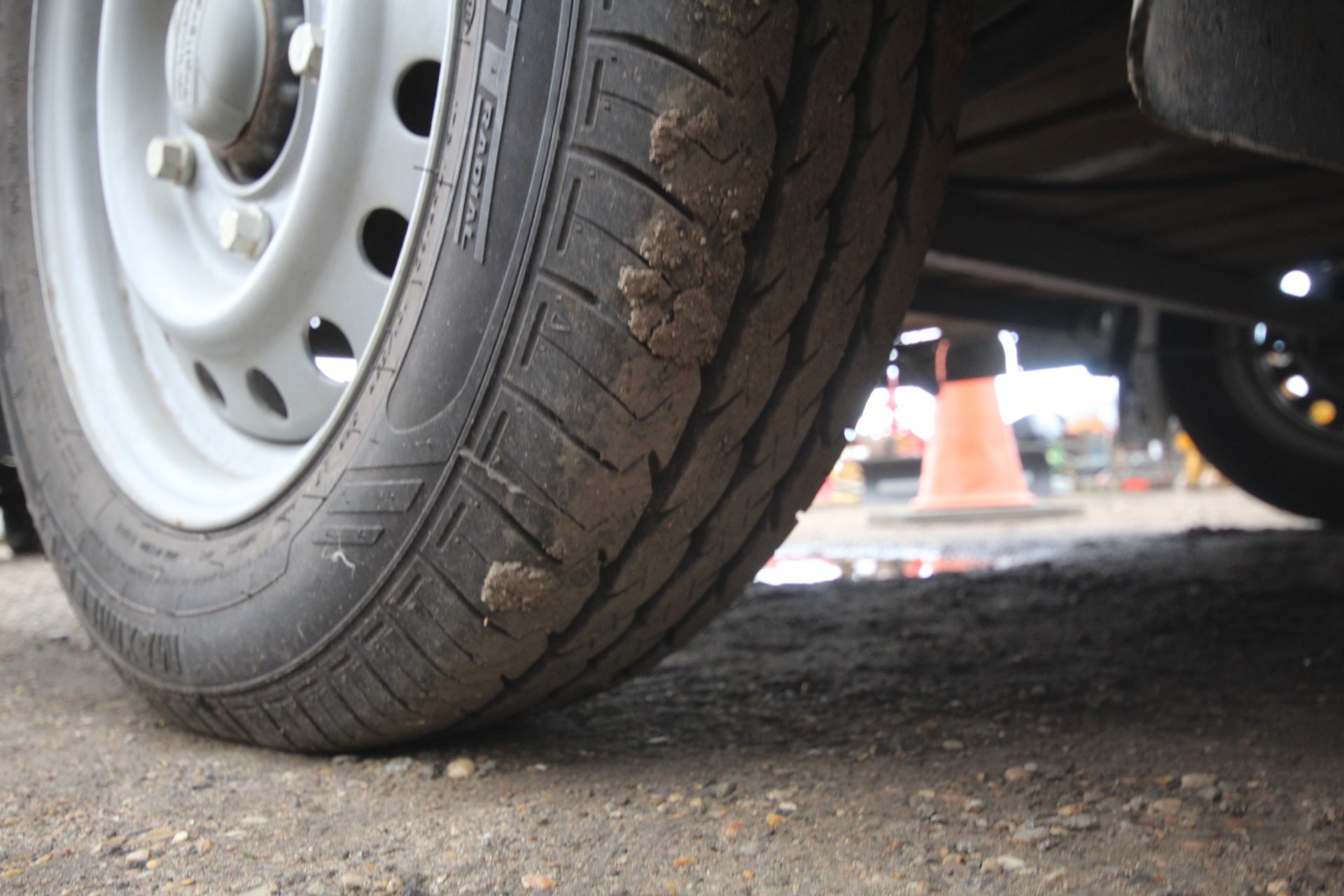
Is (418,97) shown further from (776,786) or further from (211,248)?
(776,786)

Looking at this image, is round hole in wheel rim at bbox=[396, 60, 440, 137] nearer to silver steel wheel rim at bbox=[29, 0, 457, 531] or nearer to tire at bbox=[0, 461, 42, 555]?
silver steel wheel rim at bbox=[29, 0, 457, 531]

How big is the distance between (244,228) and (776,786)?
93cm

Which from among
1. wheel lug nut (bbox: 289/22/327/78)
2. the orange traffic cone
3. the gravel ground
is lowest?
the orange traffic cone

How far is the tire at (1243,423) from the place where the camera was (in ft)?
11.3

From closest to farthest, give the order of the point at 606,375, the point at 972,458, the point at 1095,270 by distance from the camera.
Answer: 1. the point at 606,375
2. the point at 1095,270
3. the point at 972,458

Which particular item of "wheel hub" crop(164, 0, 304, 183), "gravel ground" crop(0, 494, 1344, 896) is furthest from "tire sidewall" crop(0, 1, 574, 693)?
"wheel hub" crop(164, 0, 304, 183)

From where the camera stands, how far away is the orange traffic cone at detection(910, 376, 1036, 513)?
7.22 m

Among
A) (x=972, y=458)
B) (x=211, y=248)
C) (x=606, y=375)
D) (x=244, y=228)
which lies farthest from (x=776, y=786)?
(x=972, y=458)

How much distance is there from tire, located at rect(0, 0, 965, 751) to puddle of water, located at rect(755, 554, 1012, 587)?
203 centimetres

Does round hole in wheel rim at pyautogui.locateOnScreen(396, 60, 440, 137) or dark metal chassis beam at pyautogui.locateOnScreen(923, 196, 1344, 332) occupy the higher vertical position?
round hole in wheel rim at pyautogui.locateOnScreen(396, 60, 440, 137)

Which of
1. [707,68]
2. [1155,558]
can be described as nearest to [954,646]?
[707,68]

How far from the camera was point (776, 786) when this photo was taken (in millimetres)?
1071

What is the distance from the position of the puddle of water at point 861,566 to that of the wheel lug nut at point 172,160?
2.07m

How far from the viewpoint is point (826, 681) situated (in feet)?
5.11
